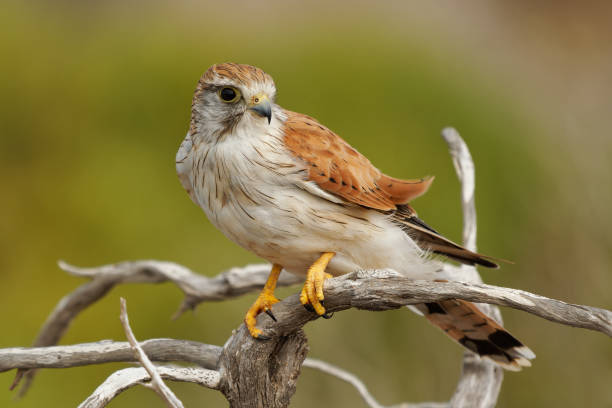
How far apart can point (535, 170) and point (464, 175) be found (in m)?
2.03

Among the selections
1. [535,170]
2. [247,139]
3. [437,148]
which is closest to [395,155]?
[437,148]

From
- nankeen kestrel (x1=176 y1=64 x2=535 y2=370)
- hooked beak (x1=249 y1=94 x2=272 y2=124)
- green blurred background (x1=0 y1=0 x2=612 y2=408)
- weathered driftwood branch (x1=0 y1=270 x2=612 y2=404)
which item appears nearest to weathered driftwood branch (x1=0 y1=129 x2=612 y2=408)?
weathered driftwood branch (x1=0 y1=270 x2=612 y2=404)

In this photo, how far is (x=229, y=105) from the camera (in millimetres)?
2270

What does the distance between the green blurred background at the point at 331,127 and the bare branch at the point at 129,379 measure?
5.57ft

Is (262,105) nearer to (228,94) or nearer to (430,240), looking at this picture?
(228,94)

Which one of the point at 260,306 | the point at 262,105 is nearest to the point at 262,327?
the point at 260,306

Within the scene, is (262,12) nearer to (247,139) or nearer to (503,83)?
(503,83)

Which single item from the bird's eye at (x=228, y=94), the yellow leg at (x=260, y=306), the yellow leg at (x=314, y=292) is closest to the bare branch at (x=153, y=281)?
the yellow leg at (x=260, y=306)

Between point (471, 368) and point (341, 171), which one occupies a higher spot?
point (341, 171)

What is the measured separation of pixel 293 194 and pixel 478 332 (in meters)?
0.87

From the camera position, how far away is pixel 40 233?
4465 mm

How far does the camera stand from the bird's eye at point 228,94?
2260 mm

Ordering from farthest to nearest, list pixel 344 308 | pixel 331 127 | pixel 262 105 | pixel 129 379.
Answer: pixel 331 127
pixel 262 105
pixel 344 308
pixel 129 379

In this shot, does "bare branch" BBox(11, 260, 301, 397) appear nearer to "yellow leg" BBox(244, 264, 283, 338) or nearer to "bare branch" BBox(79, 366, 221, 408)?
"yellow leg" BBox(244, 264, 283, 338)
